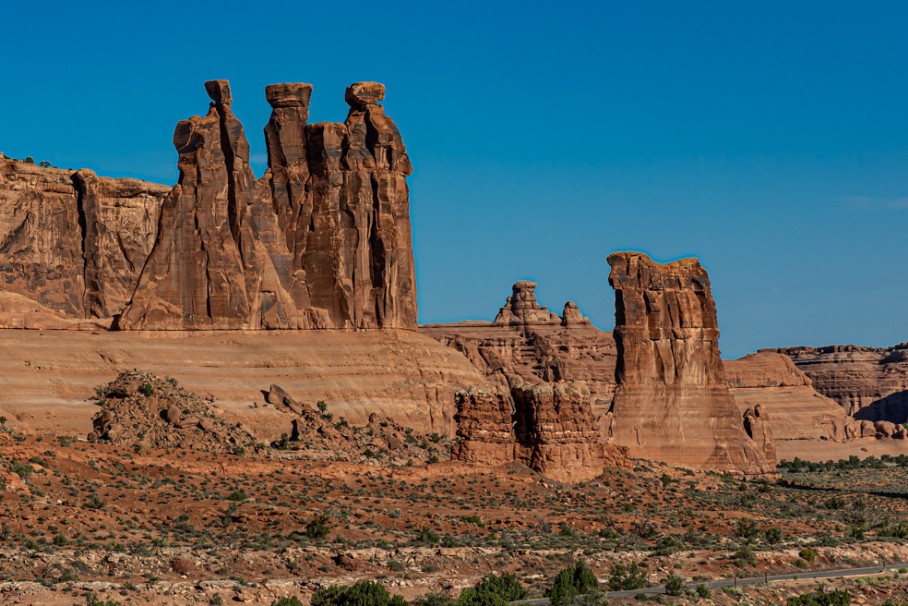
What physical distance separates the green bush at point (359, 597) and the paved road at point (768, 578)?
13.4 ft

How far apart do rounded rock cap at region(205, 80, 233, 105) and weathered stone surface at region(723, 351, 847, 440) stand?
58.3 m

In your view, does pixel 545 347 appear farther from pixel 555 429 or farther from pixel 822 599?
pixel 822 599

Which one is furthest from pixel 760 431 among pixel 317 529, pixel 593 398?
pixel 317 529

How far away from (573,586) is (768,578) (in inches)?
332

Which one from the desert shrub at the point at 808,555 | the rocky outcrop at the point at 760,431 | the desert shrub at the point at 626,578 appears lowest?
the desert shrub at the point at 626,578

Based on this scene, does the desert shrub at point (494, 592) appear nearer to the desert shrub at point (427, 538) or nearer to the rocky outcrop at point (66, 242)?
the desert shrub at point (427, 538)

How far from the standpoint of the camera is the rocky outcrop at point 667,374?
108125 millimetres

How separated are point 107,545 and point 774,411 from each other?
3881 inches

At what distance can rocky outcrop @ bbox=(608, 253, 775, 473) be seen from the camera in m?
108

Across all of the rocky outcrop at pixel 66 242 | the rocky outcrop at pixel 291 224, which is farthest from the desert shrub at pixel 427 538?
the rocky outcrop at pixel 66 242

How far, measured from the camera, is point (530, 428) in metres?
83.3

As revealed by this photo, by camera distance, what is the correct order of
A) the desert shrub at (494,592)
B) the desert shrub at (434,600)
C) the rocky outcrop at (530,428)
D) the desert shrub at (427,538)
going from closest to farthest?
the desert shrub at (494,592), the desert shrub at (434,600), the desert shrub at (427,538), the rocky outcrop at (530,428)

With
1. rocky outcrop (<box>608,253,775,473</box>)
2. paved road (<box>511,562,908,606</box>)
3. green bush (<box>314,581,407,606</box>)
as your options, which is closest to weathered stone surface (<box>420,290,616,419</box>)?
rocky outcrop (<box>608,253,775,473</box>)

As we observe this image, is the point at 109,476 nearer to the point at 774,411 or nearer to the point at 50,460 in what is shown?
the point at 50,460
